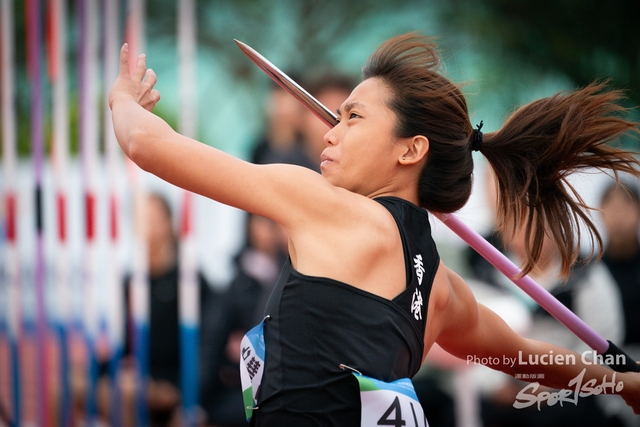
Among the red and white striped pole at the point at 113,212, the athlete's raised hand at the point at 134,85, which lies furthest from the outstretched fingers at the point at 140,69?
the red and white striped pole at the point at 113,212

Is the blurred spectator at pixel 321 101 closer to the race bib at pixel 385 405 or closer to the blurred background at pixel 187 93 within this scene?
the blurred background at pixel 187 93

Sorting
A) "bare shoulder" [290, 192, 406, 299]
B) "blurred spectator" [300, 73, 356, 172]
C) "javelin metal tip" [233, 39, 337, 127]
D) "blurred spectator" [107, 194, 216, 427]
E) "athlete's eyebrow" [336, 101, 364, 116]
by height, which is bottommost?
"blurred spectator" [107, 194, 216, 427]

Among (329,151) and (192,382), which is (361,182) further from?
(192,382)

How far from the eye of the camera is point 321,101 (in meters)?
4.30

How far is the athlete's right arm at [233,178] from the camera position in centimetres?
160

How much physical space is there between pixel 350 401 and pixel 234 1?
420 centimetres

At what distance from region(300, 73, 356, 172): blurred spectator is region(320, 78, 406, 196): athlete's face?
2341 millimetres

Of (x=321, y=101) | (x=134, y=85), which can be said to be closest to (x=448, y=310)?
(x=134, y=85)

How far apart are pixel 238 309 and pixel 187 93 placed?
120 cm

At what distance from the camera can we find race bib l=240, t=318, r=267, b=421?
1.67 metres

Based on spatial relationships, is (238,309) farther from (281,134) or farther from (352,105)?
(352,105)

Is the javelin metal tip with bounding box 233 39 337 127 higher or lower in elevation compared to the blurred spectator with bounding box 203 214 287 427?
higher

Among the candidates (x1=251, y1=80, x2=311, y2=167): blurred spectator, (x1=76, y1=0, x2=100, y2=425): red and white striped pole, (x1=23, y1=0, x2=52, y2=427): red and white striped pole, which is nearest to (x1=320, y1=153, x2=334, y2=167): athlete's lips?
(x1=251, y1=80, x2=311, y2=167): blurred spectator

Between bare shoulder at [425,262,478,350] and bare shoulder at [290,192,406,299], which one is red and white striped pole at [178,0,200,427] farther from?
bare shoulder at [290,192,406,299]
